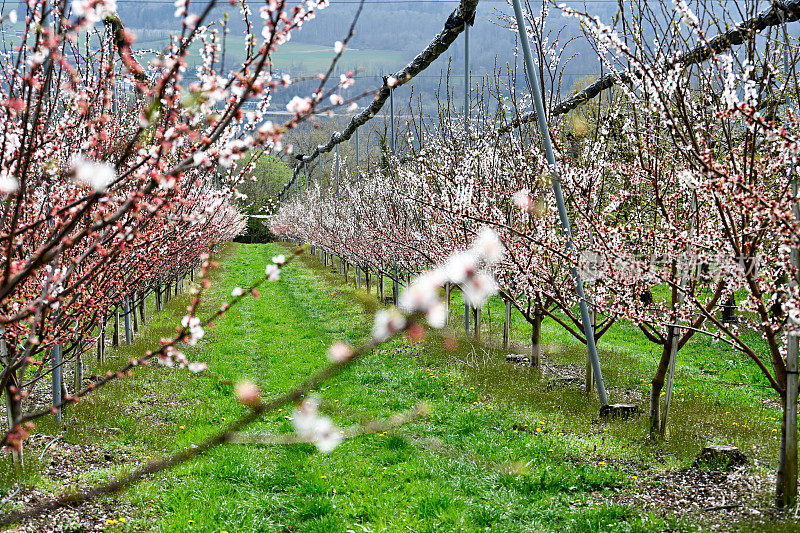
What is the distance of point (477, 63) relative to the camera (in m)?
155

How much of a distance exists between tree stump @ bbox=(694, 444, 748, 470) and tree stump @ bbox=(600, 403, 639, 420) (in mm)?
1452

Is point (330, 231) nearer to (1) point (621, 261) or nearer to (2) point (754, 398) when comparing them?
(2) point (754, 398)

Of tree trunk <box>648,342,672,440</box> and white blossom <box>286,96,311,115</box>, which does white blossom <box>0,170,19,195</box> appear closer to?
white blossom <box>286,96,311,115</box>

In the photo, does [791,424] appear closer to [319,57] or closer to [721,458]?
[721,458]

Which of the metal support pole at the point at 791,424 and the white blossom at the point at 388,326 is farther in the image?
the metal support pole at the point at 791,424

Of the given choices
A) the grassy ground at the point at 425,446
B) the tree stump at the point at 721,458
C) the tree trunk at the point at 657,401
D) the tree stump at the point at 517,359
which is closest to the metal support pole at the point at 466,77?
the grassy ground at the point at 425,446

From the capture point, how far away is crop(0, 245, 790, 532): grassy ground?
4.99 metres

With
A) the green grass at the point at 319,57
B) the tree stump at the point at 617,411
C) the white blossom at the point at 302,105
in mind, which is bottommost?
the tree stump at the point at 617,411

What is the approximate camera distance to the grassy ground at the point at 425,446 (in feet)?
16.4

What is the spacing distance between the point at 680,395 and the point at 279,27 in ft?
25.1

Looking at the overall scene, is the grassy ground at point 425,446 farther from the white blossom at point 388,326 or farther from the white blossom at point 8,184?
the white blossom at point 388,326

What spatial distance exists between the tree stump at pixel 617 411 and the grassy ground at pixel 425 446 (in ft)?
0.49

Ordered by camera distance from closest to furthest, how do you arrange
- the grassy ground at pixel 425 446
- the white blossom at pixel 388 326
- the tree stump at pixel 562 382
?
the white blossom at pixel 388 326, the grassy ground at pixel 425 446, the tree stump at pixel 562 382

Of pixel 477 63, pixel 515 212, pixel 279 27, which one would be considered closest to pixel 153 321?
pixel 515 212
